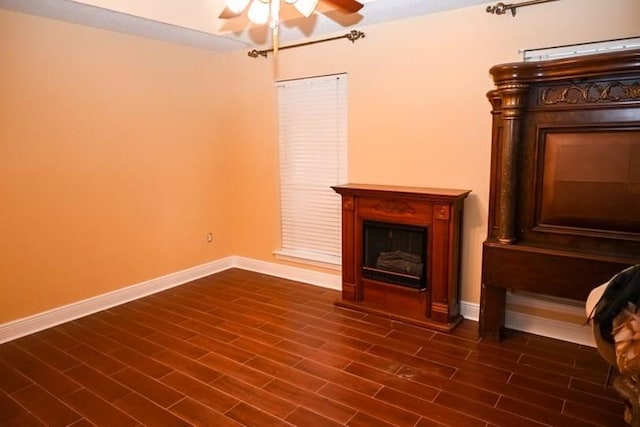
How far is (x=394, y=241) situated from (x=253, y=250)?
1.93 metres

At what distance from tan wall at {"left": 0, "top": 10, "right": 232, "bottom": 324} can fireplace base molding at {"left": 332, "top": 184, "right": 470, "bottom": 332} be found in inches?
71.3

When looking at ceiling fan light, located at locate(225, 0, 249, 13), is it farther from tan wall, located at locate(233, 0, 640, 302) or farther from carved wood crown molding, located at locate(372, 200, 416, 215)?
carved wood crown molding, located at locate(372, 200, 416, 215)

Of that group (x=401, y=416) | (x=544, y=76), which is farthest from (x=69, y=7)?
(x=401, y=416)

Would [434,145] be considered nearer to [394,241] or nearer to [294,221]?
[394,241]

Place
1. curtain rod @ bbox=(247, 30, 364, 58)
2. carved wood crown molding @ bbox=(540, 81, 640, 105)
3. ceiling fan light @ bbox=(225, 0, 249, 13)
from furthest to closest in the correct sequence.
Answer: curtain rod @ bbox=(247, 30, 364, 58) < carved wood crown molding @ bbox=(540, 81, 640, 105) < ceiling fan light @ bbox=(225, 0, 249, 13)

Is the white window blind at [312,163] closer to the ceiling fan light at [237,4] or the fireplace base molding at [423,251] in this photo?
the fireplace base molding at [423,251]

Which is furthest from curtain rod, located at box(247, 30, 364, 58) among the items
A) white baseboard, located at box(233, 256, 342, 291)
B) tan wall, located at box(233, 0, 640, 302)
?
white baseboard, located at box(233, 256, 342, 291)

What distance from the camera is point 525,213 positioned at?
116 inches

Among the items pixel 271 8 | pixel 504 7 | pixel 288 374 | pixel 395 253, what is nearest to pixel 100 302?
pixel 288 374

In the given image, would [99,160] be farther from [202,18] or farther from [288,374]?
[288,374]

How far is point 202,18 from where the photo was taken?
385 cm

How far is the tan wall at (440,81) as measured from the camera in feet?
9.65

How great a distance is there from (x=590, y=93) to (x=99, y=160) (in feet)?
12.4

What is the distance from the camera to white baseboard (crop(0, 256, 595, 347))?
126 inches
